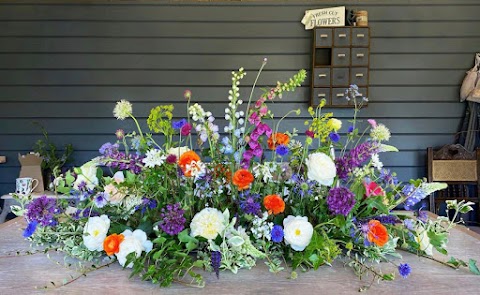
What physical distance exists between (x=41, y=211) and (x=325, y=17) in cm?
232

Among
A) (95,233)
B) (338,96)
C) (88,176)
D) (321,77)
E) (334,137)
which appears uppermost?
(321,77)

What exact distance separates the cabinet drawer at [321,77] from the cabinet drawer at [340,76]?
1.6 inches

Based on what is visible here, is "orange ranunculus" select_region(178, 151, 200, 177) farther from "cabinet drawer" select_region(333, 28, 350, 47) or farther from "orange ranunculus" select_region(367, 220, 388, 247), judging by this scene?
"cabinet drawer" select_region(333, 28, 350, 47)

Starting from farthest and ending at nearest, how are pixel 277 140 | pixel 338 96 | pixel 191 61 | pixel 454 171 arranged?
pixel 191 61 < pixel 338 96 < pixel 454 171 < pixel 277 140

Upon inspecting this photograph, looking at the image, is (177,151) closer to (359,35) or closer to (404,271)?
(404,271)

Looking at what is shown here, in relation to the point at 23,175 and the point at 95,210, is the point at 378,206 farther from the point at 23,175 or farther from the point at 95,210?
the point at 23,175

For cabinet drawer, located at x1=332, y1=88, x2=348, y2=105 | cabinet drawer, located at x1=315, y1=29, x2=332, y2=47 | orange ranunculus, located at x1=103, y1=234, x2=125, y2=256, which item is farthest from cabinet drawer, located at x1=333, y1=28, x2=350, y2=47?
orange ranunculus, located at x1=103, y1=234, x2=125, y2=256

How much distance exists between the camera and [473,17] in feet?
8.81

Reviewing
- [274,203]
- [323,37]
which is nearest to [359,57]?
[323,37]

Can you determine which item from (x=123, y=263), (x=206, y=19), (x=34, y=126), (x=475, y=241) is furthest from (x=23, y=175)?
(x=475, y=241)

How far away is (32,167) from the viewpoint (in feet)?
8.52

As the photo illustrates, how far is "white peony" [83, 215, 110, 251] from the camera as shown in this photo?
88 cm

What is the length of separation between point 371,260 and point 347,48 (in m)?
1.96

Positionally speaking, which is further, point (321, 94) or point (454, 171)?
point (321, 94)
